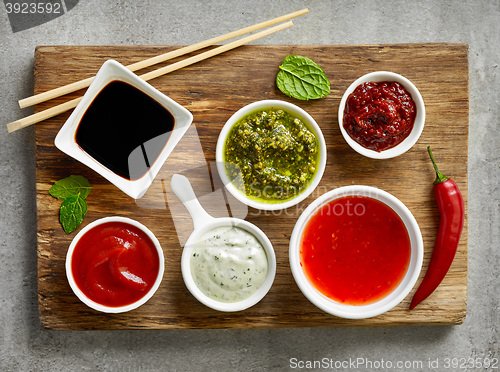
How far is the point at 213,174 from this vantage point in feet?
8.06

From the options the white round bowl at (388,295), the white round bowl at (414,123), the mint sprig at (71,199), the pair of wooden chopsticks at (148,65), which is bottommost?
the white round bowl at (388,295)

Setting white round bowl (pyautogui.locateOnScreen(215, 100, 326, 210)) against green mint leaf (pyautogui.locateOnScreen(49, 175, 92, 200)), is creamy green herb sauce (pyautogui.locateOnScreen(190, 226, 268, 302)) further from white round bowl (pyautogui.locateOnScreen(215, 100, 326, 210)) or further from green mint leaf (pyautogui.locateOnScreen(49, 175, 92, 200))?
green mint leaf (pyautogui.locateOnScreen(49, 175, 92, 200))

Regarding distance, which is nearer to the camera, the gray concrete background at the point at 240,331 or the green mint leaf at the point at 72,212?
the green mint leaf at the point at 72,212

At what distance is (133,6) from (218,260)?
1.69 m

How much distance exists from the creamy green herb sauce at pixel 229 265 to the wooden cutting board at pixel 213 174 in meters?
0.20

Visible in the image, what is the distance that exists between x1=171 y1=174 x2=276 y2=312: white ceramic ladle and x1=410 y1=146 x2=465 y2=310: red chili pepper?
0.91 metres

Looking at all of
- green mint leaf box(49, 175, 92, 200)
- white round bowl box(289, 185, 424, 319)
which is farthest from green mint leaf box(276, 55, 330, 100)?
green mint leaf box(49, 175, 92, 200)

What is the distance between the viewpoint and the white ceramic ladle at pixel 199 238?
2.25 m

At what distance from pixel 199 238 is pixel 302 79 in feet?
3.50

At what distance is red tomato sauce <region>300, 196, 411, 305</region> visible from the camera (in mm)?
2273

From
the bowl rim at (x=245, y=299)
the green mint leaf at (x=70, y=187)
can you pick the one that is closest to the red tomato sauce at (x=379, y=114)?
the bowl rim at (x=245, y=299)

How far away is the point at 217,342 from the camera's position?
2.67 meters

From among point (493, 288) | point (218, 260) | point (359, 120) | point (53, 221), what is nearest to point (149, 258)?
point (218, 260)

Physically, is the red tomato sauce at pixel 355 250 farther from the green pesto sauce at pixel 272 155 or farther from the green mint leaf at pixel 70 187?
the green mint leaf at pixel 70 187
